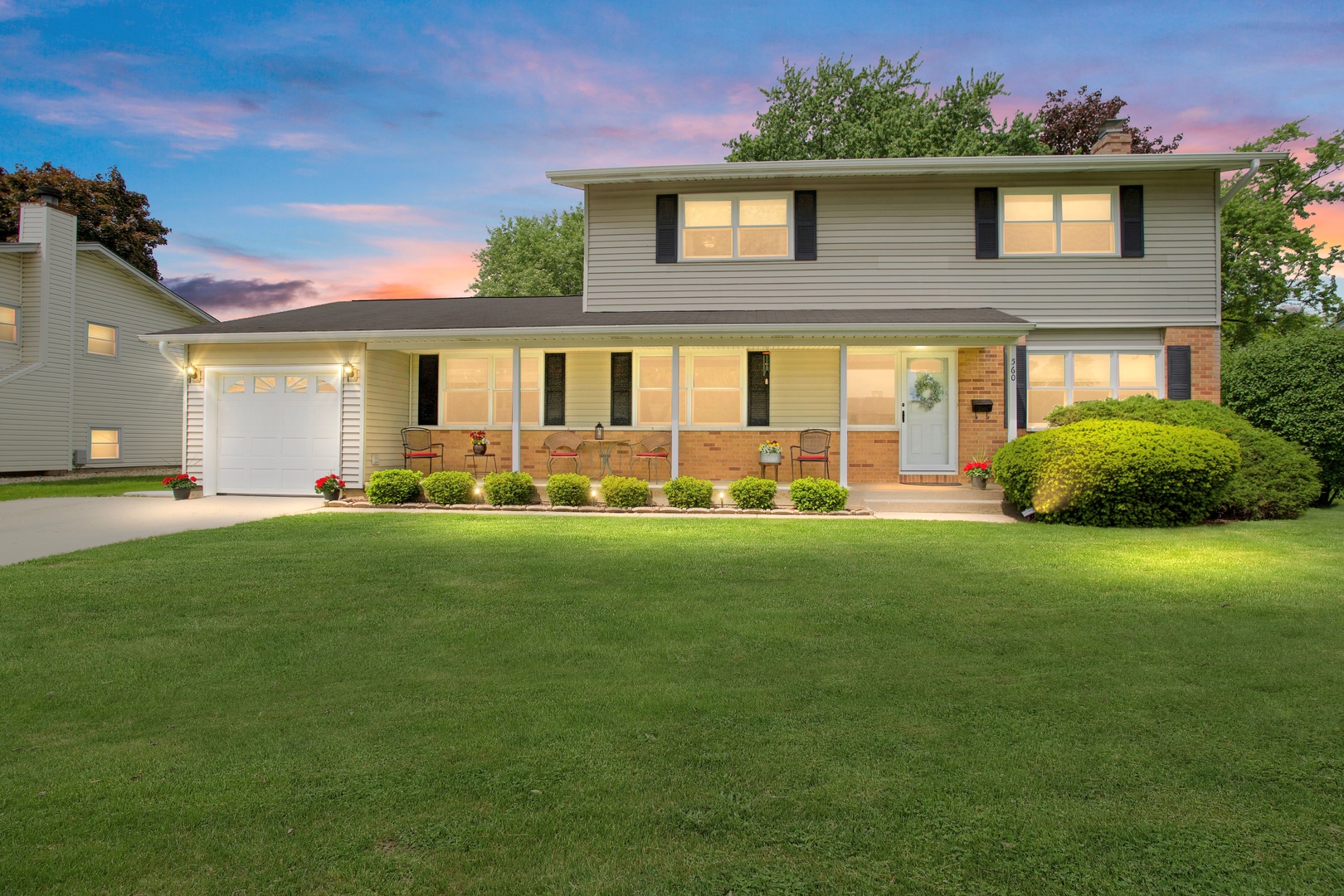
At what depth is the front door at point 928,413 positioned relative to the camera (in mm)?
12625

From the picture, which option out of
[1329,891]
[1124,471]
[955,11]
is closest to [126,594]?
[1329,891]

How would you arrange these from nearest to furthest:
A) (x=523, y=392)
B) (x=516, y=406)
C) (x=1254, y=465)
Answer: (x=1254, y=465), (x=516, y=406), (x=523, y=392)

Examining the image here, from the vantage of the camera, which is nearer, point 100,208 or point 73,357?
point 73,357

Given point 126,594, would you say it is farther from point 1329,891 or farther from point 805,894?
point 1329,891

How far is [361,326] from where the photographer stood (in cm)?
1226

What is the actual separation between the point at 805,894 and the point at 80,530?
10002 millimetres

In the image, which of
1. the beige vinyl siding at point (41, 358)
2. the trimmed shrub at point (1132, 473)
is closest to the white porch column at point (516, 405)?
the trimmed shrub at point (1132, 473)

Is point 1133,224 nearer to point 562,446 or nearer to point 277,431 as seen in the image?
point 562,446

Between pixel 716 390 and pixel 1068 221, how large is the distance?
682 cm

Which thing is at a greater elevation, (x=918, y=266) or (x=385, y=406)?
(x=918, y=266)

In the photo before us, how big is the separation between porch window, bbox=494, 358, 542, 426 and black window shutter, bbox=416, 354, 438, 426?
3.90 ft

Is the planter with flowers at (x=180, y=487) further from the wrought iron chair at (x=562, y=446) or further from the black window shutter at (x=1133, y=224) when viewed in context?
the black window shutter at (x=1133, y=224)

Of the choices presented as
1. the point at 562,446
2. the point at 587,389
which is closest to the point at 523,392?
the point at 587,389

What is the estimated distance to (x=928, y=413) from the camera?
12.7 metres
